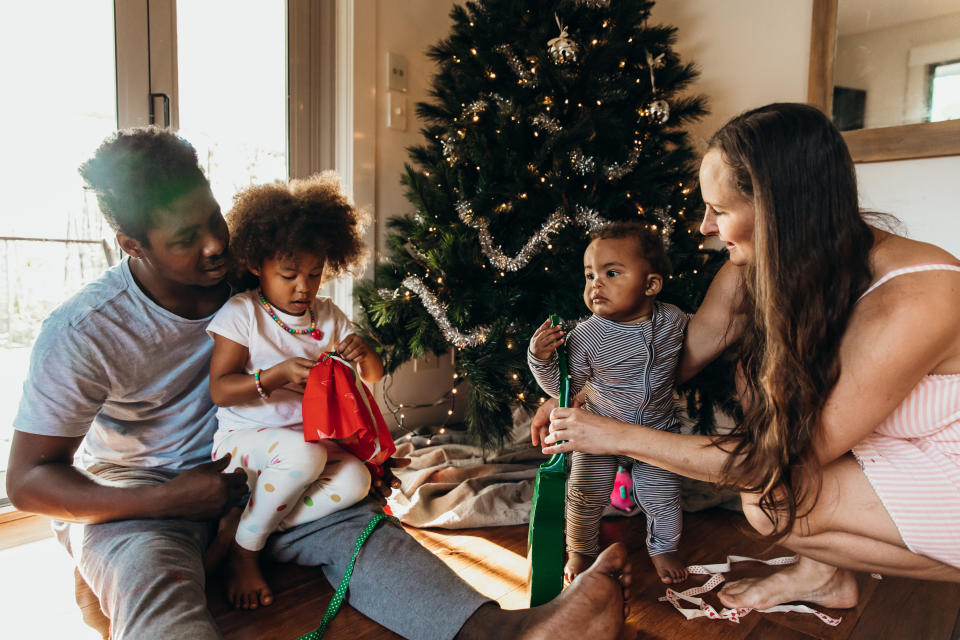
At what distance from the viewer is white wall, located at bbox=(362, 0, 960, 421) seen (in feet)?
6.73

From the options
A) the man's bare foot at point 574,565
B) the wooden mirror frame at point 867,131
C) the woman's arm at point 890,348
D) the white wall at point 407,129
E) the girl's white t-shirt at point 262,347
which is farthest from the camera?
the white wall at point 407,129

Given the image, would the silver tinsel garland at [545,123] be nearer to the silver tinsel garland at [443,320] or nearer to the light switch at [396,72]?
the silver tinsel garland at [443,320]

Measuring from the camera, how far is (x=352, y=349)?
1351mm

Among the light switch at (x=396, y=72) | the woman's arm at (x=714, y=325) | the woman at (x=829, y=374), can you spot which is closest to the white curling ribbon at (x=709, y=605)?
the woman at (x=829, y=374)

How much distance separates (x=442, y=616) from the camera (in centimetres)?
103

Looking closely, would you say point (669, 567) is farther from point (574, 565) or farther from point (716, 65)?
point (716, 65)

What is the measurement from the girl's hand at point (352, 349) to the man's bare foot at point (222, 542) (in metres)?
0.41

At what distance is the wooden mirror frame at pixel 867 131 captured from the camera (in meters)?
1.86

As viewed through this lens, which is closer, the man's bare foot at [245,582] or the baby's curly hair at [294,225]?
the man's bare foot at [245,582]

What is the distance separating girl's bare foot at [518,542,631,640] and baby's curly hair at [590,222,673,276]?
683 mm

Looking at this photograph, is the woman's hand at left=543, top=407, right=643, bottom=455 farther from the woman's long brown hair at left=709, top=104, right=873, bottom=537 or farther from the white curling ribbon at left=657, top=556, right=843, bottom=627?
the white curling ribbon at left=657, top=556, right=843, bottom=627

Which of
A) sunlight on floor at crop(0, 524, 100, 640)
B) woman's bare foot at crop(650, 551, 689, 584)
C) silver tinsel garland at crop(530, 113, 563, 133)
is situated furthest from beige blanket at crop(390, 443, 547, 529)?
silver tinsel garland at crop(530, 113, 563, 133)

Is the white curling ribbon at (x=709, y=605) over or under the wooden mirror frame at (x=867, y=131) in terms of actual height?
under

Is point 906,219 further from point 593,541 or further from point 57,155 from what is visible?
point 57,155
